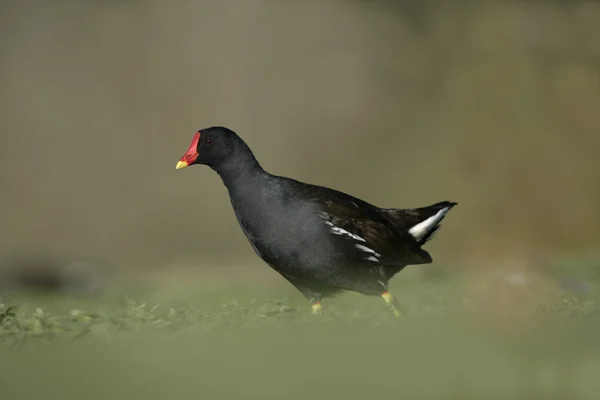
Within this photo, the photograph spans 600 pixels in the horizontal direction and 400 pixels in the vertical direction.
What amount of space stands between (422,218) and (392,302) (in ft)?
2.78

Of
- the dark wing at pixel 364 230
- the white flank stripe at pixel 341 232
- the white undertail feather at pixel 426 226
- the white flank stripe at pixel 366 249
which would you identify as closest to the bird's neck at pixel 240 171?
the dark wing at pixel 364 230

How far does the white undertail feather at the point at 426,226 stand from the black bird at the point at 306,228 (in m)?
0.24

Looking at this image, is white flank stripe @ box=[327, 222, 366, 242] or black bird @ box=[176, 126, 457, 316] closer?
black bird @ box=[176, 126, 457, 316]

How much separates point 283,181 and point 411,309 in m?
1.06

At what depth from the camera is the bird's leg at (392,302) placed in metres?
4.54

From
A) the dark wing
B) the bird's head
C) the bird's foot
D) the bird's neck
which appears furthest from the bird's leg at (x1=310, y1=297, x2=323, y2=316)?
the bird's head

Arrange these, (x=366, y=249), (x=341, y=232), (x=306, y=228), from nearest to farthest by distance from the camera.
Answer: (x=306, y=228) < (x=341, y=232) < (x=366, y=249)

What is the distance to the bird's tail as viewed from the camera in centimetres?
512

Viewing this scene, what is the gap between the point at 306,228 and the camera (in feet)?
14.5

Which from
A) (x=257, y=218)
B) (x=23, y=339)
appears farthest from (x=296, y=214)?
(x=23, y=339)

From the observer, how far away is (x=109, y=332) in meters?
4.46

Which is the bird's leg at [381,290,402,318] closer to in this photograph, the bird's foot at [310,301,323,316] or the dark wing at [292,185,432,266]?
the dark wing at [292,185,432,266]

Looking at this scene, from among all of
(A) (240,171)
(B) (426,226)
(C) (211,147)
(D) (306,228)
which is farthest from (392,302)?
(C) (211,147)

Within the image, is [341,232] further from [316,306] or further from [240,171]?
[240,171]
